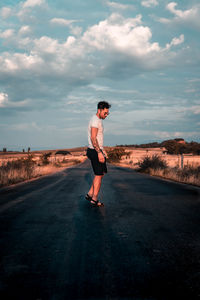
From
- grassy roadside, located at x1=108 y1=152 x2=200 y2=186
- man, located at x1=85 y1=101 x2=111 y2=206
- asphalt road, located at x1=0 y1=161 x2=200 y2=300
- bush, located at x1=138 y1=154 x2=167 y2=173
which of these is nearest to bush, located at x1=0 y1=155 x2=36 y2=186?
man, located at x1=85 y1=101 x2=111 y2=206

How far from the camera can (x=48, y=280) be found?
8.66 feet

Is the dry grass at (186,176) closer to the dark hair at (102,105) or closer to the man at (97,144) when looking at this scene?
the man at (97,144)

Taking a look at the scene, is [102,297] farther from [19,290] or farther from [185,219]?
[185,219]

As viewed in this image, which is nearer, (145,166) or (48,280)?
(48,280)

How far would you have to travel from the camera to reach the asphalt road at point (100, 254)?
2467 mm

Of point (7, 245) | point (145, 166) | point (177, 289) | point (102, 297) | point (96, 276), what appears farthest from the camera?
point (145, 166)

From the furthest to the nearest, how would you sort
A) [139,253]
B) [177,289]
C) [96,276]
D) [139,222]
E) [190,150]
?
1. [190,150]
2. [139,222]
3. [139,253]
4. [96,276]
5. [177,289]

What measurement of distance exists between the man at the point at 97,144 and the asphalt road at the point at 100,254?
2.80 ft

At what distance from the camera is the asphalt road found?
2.47 m

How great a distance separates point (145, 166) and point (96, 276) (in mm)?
20232

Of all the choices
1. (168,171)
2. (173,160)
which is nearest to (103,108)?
(168,171)

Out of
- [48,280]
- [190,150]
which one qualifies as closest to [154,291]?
[48,280]

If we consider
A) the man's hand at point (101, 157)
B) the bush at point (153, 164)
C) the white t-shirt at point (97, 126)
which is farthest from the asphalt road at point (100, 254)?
the bush at point (153, 164)

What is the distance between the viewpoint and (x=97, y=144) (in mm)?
6766
